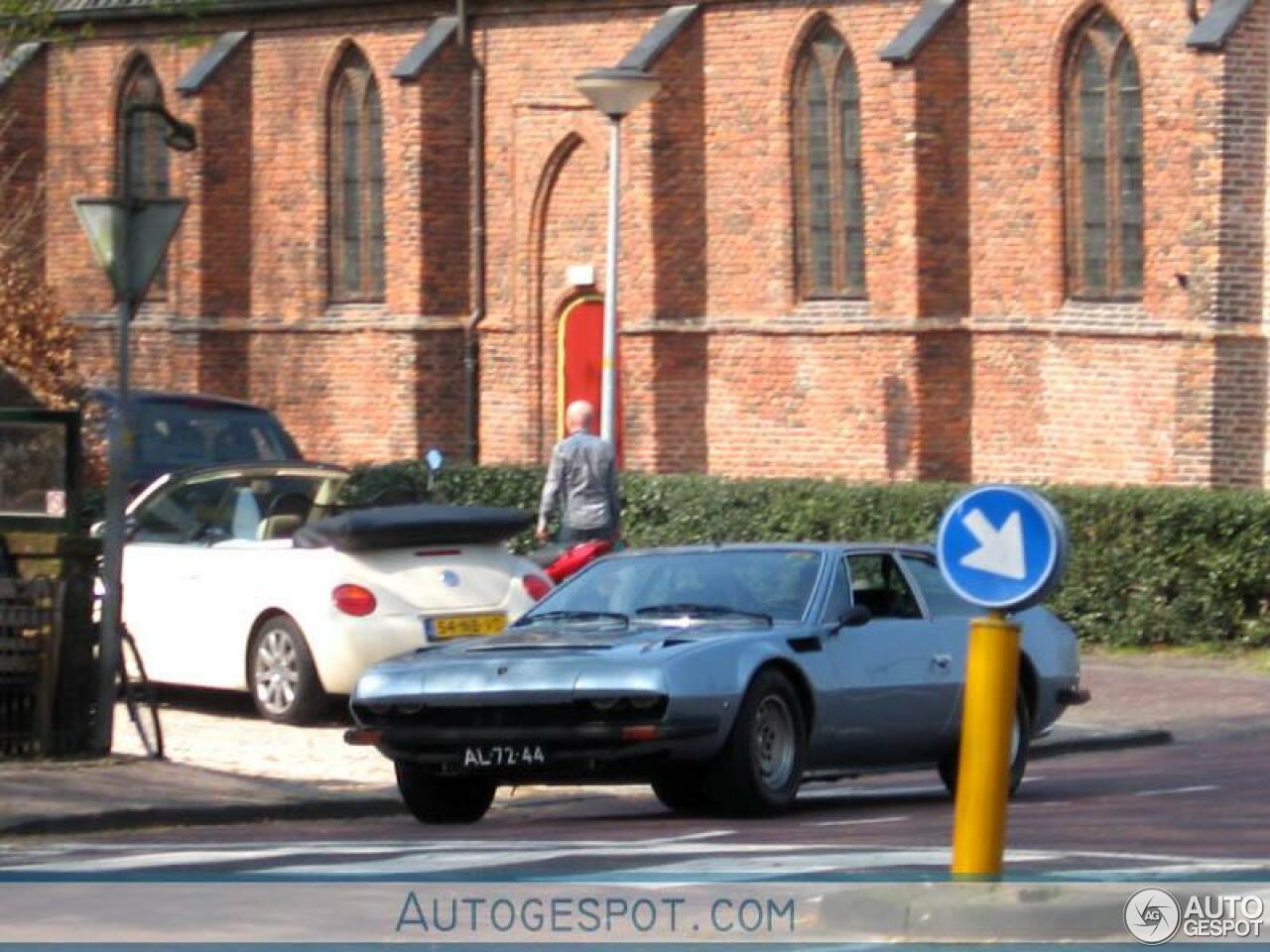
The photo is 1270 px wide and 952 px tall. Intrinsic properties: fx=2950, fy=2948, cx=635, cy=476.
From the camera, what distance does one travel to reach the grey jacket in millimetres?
21125

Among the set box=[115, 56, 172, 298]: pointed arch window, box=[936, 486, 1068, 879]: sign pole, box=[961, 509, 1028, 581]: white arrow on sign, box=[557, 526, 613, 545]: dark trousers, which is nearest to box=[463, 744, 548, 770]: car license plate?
box=[936, 486, 1068, 879]: sign pole

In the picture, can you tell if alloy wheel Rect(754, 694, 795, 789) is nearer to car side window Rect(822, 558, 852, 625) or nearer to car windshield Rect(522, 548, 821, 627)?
car windshield Rect(522, 548, 821, 627)

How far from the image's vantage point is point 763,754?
13.1 metres

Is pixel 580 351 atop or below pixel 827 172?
below

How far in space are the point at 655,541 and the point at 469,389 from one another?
387 inches

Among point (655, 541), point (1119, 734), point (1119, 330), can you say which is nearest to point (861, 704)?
point (1119, 734)

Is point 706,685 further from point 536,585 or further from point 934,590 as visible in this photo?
point 536,585

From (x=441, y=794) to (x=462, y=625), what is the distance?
3.67m

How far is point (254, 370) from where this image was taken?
130 ft

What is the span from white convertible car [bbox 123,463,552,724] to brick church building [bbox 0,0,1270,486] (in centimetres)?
1289

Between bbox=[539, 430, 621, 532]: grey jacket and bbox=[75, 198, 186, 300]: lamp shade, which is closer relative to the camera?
bbox=[75, 198, 186, 300]: lamp shade

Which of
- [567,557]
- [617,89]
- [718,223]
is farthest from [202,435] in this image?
[718,223]

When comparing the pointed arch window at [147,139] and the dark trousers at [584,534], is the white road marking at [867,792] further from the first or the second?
the pointed arch window at [147,139]

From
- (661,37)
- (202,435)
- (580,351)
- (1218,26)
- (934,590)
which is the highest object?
(661,37)
